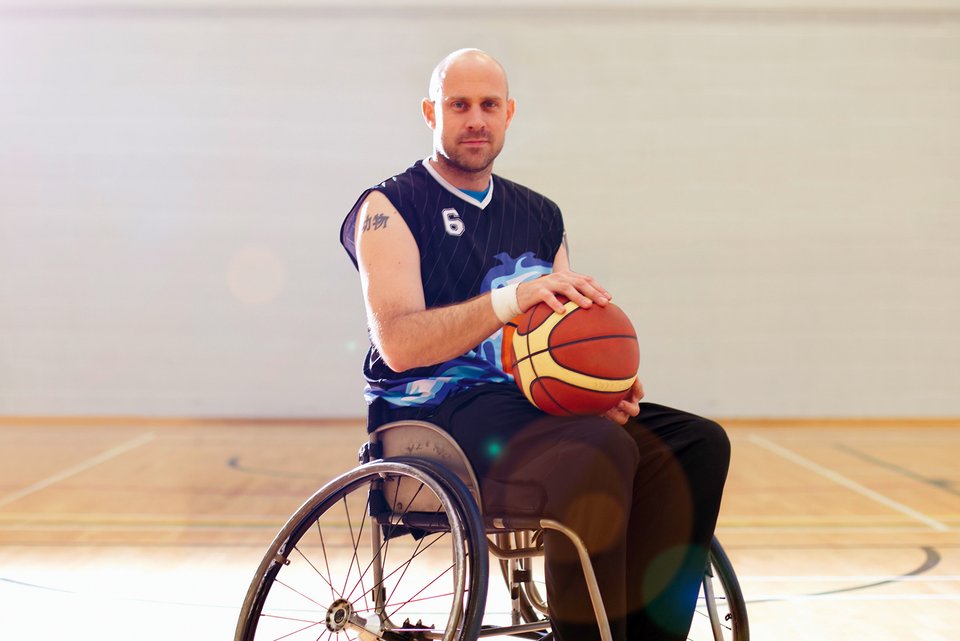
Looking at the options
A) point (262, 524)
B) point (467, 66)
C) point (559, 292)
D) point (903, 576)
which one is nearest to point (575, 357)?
point (559, 292)

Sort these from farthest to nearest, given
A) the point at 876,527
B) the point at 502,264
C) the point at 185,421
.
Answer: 1. the point at 185,421
2. the point at 876,527
3. the point at 502,264

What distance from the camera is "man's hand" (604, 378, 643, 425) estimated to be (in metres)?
1.61

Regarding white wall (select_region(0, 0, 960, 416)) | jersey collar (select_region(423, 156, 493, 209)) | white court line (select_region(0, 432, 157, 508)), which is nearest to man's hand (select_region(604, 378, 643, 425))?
jersey collar (select_region(423, 156, 493, 209))

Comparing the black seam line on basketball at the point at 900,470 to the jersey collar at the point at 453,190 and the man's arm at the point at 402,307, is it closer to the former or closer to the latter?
the jersey collar at the point at 453,190

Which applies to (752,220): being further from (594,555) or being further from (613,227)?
(594,555)

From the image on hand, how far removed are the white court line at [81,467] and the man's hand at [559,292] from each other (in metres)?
3.29

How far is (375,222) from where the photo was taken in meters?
1.63

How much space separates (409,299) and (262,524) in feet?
7.68

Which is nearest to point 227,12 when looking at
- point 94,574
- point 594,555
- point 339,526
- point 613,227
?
point 613,227

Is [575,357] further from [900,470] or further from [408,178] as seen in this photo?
[900,470]

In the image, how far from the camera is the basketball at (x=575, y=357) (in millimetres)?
1465

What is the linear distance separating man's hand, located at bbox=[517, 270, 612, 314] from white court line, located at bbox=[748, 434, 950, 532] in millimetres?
2732

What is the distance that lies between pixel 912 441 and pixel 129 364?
489 centimetres

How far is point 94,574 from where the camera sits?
9.70 feet
